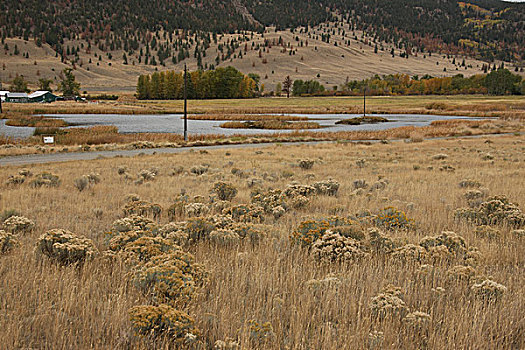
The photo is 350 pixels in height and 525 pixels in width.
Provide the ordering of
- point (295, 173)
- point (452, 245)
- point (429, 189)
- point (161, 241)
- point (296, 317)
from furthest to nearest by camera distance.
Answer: point (295, 173) < point (429, 189) < point (452, 245) < point (161, 241) < point (296, 317)

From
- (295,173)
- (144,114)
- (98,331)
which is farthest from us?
(144,114)

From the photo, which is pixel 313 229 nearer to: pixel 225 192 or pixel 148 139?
pixel 225 192

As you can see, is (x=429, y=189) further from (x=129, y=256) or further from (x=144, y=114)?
(x=144, y=114)

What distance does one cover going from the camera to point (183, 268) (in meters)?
5.21

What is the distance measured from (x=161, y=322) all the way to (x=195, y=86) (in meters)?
177

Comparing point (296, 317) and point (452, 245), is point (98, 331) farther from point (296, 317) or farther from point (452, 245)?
point (452, 245)

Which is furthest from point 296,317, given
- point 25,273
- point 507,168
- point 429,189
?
point 507,168

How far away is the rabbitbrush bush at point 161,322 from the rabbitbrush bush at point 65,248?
97.1 inches

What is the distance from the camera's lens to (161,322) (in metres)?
3.88

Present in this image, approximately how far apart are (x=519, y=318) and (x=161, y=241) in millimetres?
4950

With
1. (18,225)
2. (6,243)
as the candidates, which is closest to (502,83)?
(18,225)

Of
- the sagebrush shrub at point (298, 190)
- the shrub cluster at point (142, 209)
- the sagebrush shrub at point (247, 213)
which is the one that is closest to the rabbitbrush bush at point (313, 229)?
the sagebrush shrub at point (247, 213)

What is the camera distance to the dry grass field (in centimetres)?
391

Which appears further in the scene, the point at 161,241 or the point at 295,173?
the point at 295,173
